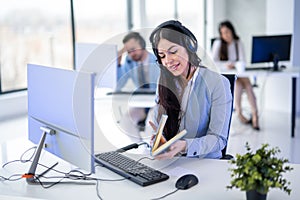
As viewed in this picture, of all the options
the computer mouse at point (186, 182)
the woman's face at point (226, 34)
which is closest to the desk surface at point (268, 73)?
the woman's face at point (226, 34)

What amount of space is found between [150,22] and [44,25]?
182 cm

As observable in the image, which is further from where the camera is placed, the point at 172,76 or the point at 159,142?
the point at 172,76

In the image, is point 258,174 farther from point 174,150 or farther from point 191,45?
point 191,45

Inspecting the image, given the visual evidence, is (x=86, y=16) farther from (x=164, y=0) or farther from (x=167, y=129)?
(x=167, y=129)

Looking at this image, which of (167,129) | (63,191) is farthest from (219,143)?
(63,191)

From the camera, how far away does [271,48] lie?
14.5ft

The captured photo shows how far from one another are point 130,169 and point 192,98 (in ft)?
1.55

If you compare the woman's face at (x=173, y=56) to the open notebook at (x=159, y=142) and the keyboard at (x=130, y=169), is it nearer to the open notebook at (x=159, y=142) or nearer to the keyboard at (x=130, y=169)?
the open notebook at (x=159, y=142)

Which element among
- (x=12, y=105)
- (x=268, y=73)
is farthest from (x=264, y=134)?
(x=12, y=105)

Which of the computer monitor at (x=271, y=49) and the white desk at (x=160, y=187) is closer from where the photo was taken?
the white desk at (x=160, y=187)

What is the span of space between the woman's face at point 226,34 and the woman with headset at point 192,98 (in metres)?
3.27

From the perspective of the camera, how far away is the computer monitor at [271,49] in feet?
14.3

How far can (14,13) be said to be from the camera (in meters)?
4.12

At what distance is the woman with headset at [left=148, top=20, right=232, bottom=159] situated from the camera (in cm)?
180
